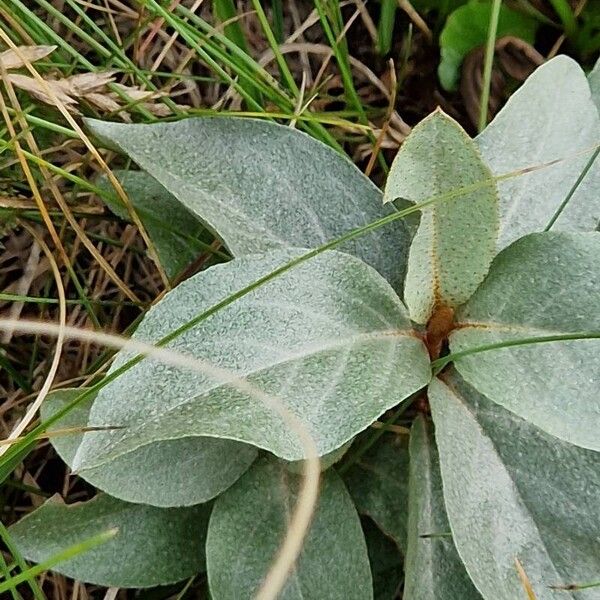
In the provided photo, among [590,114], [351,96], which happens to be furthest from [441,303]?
[351,96]

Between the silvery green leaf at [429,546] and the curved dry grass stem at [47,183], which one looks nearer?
the silvery green leaf at [429,546]

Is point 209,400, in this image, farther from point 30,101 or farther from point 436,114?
point 30,101

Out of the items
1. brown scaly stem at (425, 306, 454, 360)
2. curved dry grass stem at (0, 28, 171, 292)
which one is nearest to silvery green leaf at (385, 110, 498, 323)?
brown scaly stem at (425, 306, 454, 360)

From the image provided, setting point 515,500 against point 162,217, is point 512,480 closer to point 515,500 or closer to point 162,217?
point 515,500

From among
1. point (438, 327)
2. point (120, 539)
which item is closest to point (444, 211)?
point (438, 327)

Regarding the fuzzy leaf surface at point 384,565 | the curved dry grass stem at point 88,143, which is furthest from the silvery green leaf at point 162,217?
the fuzzy leaf surface at point 384,565

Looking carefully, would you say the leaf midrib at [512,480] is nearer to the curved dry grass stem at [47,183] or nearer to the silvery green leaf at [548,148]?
the silvery green leaf at [548,148]

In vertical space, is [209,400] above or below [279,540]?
above
